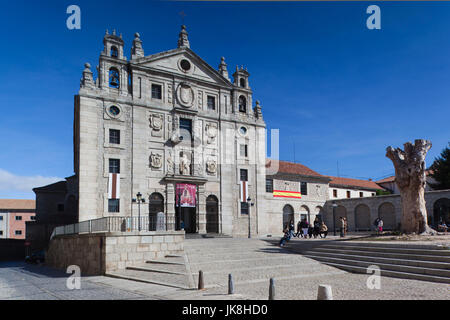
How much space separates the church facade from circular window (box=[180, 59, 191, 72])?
95mm

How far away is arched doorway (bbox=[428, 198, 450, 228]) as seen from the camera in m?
36.6

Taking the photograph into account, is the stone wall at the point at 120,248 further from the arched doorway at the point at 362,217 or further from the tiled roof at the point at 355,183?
the tiled roof at the point at 355,183

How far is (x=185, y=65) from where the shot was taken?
117ft

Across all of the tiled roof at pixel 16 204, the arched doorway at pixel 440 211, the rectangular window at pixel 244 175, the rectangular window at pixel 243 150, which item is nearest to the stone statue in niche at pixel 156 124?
Result: the rectangular window at pixel 243 150

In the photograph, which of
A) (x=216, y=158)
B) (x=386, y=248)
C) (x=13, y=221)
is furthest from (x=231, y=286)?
(x=13, y=221)

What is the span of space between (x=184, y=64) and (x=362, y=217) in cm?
2686

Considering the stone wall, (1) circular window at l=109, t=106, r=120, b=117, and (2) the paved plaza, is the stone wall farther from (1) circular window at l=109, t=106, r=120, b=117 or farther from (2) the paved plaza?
(1) circular window at l=109, t=106, r=120, b=117

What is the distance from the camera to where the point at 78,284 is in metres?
15.4

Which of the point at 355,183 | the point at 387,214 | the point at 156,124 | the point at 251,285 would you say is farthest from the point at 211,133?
the point at 355,183

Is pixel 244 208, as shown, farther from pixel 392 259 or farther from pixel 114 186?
pixel 392 259

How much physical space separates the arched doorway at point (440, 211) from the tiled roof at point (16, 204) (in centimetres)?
6655

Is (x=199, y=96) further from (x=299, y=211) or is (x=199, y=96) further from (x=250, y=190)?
(x=299, y=211)

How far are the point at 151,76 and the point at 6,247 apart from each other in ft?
93.3

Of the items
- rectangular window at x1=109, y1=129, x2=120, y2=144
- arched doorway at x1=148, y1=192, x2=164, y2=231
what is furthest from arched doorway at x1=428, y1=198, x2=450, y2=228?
rectangular window at x1=109, y1=129, x2=120, y2=144
